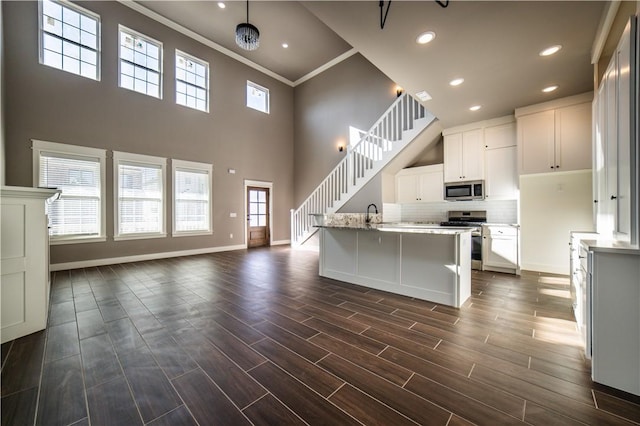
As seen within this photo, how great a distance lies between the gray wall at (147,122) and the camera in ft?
14.8

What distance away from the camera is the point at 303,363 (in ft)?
6.11

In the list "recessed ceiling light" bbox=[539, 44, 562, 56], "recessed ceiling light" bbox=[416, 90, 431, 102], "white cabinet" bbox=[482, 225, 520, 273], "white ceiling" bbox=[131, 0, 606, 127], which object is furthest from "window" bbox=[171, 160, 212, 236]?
"recessed ceiling light" bbox=[539, 44, 562, 56]

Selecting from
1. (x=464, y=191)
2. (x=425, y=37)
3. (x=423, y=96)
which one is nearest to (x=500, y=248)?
(x=464, y=191)

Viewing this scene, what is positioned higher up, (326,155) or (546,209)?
(326,155)

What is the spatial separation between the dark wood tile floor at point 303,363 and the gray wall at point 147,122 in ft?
10.4

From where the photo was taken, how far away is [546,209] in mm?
4504

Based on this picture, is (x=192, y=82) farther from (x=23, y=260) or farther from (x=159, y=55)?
(x=23, y=260)

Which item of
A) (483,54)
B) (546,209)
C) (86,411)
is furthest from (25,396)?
(546,209)

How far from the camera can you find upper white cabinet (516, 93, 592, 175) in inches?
154

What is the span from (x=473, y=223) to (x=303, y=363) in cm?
440

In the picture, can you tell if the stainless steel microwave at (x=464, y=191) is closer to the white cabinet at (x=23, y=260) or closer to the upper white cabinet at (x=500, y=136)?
the upper white cabinet at (x=500, y=136)

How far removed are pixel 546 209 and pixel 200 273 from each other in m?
6.36

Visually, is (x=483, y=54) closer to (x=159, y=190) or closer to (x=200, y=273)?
(x=200, y=273)

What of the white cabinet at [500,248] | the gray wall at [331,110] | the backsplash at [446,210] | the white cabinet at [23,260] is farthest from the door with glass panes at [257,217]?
the white cabinet at [500,248]
